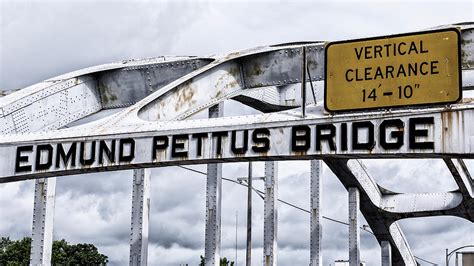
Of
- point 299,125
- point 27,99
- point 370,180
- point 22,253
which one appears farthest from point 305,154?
point 22,253

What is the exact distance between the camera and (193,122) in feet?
43.5

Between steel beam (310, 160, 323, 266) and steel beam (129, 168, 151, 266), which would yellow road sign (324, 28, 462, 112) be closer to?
steel beam (129, 168, 151, 266)

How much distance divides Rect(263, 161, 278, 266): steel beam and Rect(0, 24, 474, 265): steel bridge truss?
0.11 ft

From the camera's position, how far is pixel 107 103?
1908cm

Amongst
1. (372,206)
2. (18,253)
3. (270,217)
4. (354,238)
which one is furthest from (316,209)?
(18,253)

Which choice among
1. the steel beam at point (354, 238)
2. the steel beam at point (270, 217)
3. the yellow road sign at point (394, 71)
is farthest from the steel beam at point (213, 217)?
the steel beam at point (354, 238)

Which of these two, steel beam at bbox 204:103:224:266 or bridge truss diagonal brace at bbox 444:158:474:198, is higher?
bridge truss diagonal brace at bbox 444:158:474:198

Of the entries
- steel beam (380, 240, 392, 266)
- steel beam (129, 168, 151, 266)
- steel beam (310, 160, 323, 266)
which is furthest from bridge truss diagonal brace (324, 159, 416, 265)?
steel beam (129, 168, 151, 266)

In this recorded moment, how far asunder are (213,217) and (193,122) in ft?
23.4

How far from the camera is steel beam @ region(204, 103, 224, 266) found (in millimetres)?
19641

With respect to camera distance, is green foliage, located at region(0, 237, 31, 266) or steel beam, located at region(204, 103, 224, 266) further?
green foliage, located at region(0, 237, 31, 266)

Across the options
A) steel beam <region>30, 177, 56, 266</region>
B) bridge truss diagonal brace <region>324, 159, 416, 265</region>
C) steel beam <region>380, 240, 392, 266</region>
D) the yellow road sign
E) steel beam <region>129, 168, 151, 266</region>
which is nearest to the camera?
the yellow road sign

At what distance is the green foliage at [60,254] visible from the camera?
8700 cm

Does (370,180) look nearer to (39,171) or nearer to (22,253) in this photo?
(39,171)
